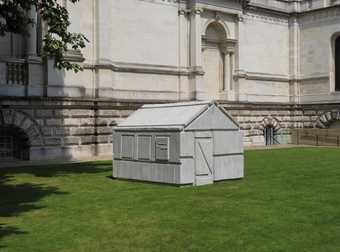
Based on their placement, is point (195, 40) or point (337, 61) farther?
point (337, 61)

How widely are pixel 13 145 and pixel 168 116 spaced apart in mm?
11400

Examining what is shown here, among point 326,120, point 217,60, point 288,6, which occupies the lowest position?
point 326,120

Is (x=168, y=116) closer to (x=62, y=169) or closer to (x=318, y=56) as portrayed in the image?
(x=62, y=169)

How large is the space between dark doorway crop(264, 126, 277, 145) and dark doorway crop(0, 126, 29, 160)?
58.9 feet

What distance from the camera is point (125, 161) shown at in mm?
16250

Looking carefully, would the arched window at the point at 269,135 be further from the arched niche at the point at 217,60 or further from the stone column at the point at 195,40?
the stone column at the point at 195,40

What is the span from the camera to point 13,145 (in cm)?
2472

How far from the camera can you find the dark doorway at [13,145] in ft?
79.8

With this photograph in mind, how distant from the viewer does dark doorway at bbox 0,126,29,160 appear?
79.8ft

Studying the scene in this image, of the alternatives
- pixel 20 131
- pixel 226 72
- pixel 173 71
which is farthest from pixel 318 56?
pixel 20 131

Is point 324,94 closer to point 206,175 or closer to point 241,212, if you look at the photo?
point 206,175

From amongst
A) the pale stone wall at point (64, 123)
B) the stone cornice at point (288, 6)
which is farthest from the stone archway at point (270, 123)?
the pale stone wall at point (64, 123)

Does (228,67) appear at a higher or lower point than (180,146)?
higher

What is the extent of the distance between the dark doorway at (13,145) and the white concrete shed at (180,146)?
29.4 ft
